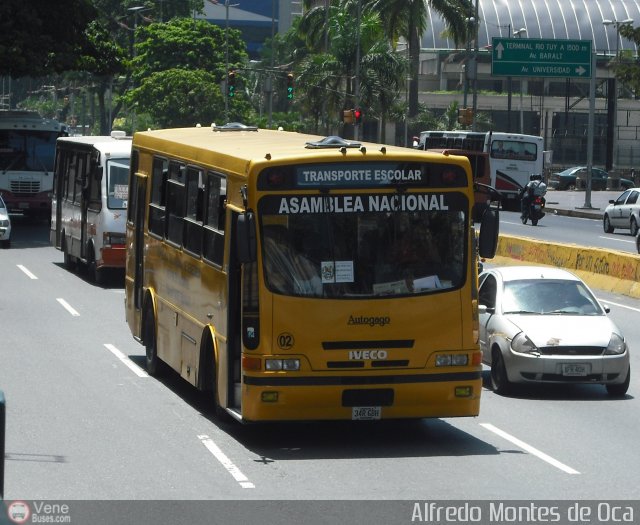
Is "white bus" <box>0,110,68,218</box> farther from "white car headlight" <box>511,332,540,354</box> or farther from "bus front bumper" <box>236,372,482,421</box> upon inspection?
"bus front bumper" <box>236,372,482,421</box>

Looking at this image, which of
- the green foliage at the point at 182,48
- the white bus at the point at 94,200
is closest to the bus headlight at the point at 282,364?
the white bus at the point at 94,200

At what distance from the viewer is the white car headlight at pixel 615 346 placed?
1539cm

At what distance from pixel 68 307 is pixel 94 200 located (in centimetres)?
455

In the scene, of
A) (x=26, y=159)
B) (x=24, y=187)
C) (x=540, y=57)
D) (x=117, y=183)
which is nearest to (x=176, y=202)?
(x=117, y=183)

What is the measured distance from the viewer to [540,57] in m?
64.7

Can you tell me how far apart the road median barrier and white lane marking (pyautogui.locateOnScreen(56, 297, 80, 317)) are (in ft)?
32.5

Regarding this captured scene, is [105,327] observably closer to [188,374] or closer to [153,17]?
[188,374]

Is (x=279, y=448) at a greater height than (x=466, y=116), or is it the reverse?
(x=466, y=116)

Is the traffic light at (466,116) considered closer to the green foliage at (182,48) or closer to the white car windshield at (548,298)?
the green foliage at (182,48)

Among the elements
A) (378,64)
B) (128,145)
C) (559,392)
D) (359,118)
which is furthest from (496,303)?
(378,64)

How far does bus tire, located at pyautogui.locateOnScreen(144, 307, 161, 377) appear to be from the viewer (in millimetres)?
16469

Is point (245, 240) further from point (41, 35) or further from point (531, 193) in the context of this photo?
point (531, 193)

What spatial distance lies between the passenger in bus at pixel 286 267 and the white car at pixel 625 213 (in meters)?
32.4

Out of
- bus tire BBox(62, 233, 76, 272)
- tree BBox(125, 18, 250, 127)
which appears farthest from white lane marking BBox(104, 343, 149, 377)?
tree BBox(125, 18, 250, 127)
